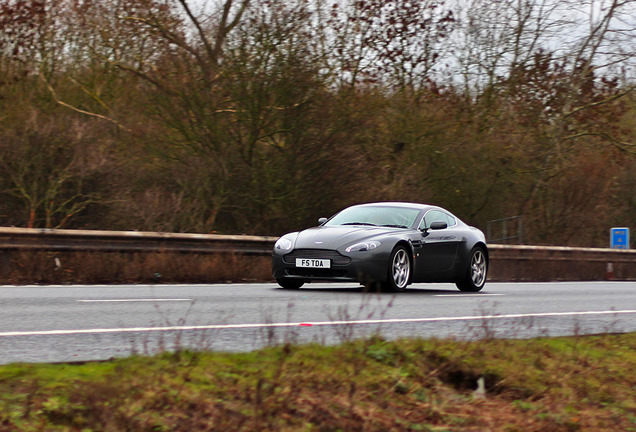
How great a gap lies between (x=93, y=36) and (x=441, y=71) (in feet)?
36.5

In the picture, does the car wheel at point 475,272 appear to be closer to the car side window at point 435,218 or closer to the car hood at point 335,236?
Answer: the car side window at point 435,218

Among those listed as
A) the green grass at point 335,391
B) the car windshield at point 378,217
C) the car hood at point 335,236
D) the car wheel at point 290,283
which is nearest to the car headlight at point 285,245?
the car hood at point 335,236

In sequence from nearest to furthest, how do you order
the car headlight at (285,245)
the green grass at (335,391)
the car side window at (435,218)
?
1. the green grass at (335,391)
2. the car headlight at (285,245)
3. the car side window at (435,218)

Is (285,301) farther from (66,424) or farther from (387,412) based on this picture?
(66,424)

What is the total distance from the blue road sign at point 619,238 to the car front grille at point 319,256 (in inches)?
847

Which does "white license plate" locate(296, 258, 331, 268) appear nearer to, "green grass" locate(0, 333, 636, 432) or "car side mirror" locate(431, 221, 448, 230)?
"car side mirror" locate(431, 221, 448, 230)

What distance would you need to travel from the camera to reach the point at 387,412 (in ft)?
16.7

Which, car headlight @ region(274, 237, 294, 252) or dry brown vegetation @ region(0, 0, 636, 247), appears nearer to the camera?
car headlight @ region(274, 237, 294, 252)

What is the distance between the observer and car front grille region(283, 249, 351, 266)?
13.4 m

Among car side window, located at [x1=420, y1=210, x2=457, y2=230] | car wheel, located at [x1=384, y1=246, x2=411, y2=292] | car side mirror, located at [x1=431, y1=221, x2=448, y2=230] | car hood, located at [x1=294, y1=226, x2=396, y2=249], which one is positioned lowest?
car wheel, located at [x1=384, y1=246, x2=411, y2=292]

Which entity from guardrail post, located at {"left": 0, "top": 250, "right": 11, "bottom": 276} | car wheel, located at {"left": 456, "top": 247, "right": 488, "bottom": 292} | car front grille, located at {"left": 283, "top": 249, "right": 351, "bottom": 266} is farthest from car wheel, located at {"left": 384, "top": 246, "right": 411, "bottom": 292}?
guardrail post, located at {"left": 0, "top": 250, "right": 11, "bottom": 276}

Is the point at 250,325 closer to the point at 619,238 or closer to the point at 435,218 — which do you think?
the point at 435,218

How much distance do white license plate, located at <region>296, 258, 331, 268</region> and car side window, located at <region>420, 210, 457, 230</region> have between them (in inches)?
86.5

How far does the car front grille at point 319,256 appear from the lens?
13.4 meters
